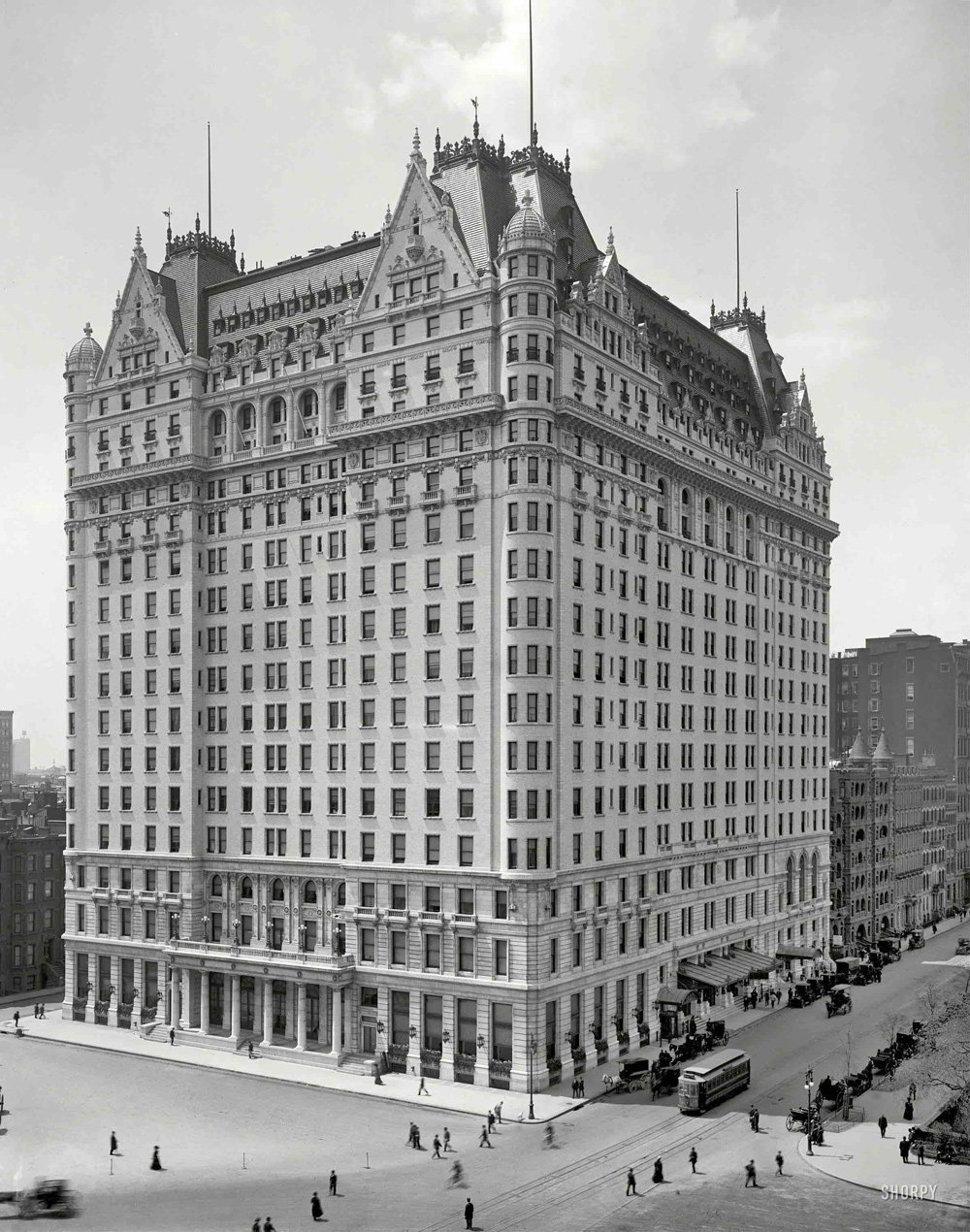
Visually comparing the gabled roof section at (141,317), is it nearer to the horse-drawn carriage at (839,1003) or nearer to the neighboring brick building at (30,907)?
the neighboring brick building at (30,907)

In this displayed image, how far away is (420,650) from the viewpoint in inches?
3280

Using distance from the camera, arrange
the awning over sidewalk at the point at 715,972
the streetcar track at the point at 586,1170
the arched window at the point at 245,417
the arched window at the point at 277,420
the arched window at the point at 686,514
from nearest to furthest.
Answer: the streetcar track at the point at 586,1170 → the arched window at the point at 277,420 → the awning over sidewalk at the point at 715,972 → the arched window at the point at 245,417 → the arched window at the point at 686,514

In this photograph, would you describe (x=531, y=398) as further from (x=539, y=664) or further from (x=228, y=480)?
(x=228, y=480)

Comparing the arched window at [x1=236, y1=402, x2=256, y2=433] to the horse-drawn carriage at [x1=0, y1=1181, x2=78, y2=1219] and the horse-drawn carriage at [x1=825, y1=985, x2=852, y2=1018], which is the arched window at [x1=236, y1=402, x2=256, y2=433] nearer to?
the horse-drawn carriage at [x1=0, y1=1181, x2=78, y2=1219]

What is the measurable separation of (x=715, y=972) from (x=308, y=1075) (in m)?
33.2

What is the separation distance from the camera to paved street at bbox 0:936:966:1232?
5391 cm

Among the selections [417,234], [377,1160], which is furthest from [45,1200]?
[417,234]

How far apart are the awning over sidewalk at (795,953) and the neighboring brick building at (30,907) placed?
63915 mm

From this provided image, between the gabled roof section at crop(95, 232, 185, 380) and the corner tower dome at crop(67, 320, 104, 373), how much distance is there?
1.09 meters

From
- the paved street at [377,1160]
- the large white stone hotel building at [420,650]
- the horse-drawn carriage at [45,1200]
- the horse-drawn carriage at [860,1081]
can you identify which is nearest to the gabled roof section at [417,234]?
the large white stone hotel building at [420,650]

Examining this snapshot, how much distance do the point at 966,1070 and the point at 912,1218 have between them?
277 inches

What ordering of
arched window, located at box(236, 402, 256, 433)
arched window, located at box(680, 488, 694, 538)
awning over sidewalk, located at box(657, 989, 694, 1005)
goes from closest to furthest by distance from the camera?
1. awning over sidewalk, located at box(657, 989, 694, 1005)
2. arched window, located at box(236, 402, 256, 433)
3. arched window, located at box(680, 488, 694, 538)

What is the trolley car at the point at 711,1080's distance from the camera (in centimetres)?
7000

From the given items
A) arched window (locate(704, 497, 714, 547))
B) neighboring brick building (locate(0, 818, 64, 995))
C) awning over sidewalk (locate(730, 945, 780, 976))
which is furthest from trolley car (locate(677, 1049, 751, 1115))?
neighboring brick building (locate(0, 818, 64, 995))
